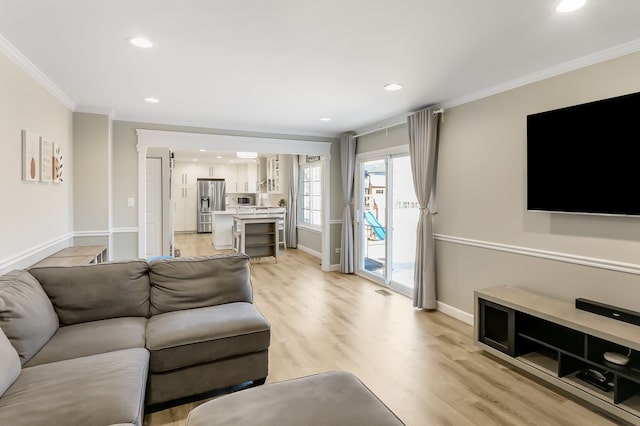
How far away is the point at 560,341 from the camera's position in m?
2.70

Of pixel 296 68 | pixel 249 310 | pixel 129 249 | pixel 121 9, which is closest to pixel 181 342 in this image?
pixel 249 310

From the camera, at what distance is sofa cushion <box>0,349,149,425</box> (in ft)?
4.49

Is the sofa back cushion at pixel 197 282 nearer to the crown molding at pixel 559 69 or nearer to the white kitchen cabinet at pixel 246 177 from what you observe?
the crown molding at pixel 559 69

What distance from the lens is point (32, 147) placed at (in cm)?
290

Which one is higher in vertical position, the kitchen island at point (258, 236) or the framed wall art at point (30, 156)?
the framed wall art at point (30, 156)

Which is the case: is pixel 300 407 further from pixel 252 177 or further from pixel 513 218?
pixel 252 177

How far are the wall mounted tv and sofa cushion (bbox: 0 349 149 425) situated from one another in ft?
10.6

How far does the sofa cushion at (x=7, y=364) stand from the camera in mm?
1520

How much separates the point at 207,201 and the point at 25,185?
8.77m

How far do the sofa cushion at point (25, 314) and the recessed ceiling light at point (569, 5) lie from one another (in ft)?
11.4

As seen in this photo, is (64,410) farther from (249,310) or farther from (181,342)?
(249,310)

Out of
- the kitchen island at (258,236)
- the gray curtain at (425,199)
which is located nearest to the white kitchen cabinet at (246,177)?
the kitchen island at (258,236)

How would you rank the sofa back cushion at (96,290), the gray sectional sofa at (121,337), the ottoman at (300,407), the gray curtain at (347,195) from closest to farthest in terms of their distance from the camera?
the ottoman at (300,407) < the gray sectional sofa at (121,337) < the sofa back cushion at (96,290) < the gray curtain at (347,195)

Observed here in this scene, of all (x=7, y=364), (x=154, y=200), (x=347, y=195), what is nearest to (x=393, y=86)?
(x=347, y=195)
